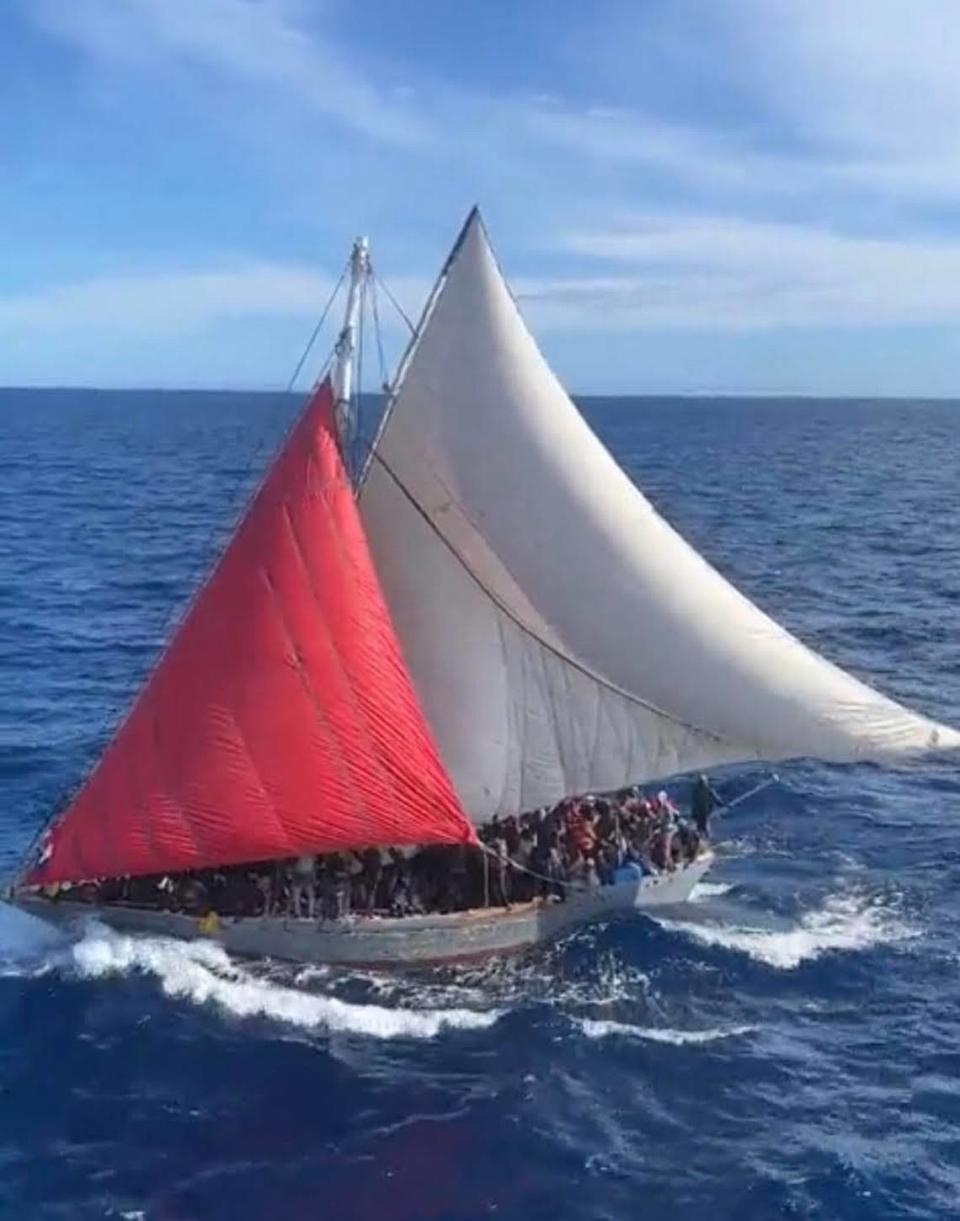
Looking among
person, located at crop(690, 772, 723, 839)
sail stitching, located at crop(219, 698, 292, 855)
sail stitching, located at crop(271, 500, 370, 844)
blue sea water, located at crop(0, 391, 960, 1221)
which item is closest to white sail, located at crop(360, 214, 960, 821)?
blue sea water, located at crop(0, 391, 960, 1221)

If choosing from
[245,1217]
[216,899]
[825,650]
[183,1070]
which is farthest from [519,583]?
[825,650]

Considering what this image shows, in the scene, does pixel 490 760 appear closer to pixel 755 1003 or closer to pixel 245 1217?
pixel 755 1003

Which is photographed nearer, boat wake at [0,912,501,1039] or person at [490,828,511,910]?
boat wake at [0,912,501,1039]

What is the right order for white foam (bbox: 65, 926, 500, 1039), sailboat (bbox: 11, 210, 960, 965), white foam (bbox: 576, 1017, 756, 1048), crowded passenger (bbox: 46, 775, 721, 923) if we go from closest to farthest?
white foam (bbox: 576, 1017, 756, 1048)
white foam (bbox: 65, 926, 500, 1039)
sailboat (bbox: 11, 210, 960, 965)
crowded passenger (bbox: 46, 775, 721, 923)

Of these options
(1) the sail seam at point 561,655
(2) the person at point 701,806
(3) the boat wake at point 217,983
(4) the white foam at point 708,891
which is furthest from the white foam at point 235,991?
(2) the person at point 701,806

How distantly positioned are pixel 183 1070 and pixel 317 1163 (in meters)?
4.48

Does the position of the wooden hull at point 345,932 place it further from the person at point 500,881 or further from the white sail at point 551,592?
the white sail at point 551,592

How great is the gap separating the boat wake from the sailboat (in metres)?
0.58

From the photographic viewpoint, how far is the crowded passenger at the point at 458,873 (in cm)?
3581

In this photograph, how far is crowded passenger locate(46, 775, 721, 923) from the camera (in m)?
35.8

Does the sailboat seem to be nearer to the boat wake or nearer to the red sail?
the red sail

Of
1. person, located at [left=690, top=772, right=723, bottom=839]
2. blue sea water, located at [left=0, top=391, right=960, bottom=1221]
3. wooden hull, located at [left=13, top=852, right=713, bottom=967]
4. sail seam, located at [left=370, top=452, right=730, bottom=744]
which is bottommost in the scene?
blue sea water, located at [left=0, top=391, right=960, bottom=1221]

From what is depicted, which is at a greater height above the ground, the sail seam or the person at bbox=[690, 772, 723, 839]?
the sail seam

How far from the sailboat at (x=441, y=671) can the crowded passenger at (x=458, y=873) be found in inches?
17.1
